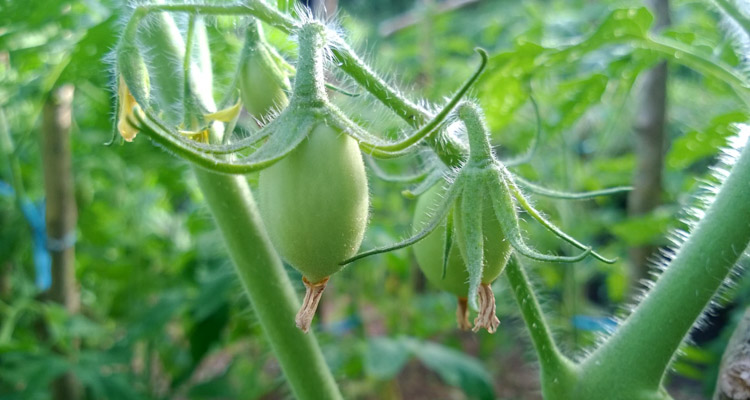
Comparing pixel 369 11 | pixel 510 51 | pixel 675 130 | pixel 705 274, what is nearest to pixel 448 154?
pixel 705 274

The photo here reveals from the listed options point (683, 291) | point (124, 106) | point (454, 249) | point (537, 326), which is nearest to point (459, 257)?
point (454, 249)

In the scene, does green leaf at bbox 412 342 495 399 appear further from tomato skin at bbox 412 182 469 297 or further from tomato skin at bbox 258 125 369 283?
tomato skin at bbox 258 125 369 283

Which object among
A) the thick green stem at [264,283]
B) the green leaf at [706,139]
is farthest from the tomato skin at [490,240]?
the green leaf at [706,139]

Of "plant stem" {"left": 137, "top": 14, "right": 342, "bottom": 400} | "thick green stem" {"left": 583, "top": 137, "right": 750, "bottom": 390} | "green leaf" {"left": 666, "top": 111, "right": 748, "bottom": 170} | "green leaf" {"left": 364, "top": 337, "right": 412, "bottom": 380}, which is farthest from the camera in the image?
"green leaf" {"left": 364, "top": 337, "right": 412, "bottom": 380}

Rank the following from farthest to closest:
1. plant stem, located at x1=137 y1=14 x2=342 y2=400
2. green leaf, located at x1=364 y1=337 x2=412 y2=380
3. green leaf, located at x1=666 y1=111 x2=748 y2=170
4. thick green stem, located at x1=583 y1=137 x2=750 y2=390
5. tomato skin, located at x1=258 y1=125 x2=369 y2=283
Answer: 1. green leaf, located at x1=364 y1=337 x2=412 y2=380
2. green leaf, located at x1=666 y1=111 x2=748 y2=170
3. plant stem, located at x1=137 y1=14 x2=342 y2=400
4. thick green stem, located at x1=583 y1=137 x2=750 y2=390
5. tomato skin, located at x1=258 y1=125 x2=369 y2=283

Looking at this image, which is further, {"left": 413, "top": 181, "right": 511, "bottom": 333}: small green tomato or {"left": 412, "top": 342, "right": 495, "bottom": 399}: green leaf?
{"left": 412, "top": 342, "right": 495, "bottom": 399}: green leaf

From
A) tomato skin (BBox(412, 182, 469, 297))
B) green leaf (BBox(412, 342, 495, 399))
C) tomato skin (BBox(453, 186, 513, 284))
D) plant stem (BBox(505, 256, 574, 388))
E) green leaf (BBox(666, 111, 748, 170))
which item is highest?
tomato skin (BBox(453, 186, 513, 284))

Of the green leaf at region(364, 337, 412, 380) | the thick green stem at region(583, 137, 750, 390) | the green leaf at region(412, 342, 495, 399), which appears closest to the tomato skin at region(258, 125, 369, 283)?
the thick green stem at region(583, 137, 750, 390)

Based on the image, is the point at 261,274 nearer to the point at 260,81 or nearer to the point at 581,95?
the point at 260,81

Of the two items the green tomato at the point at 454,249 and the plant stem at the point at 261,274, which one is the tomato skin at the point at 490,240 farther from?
the plant stem at the point at 261,274
